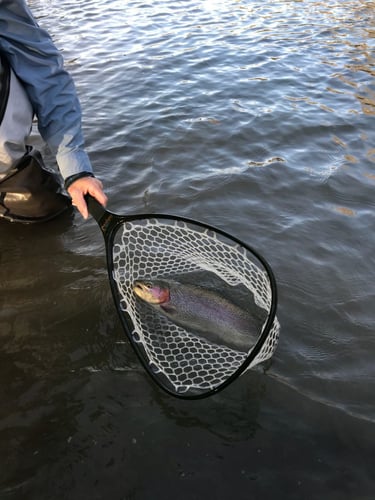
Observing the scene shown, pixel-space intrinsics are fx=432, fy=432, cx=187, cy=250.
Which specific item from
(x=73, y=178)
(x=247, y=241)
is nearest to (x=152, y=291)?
(x=73, y=178)

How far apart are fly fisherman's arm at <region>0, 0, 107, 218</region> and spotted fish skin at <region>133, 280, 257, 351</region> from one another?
86 centimetres

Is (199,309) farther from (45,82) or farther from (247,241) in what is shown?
(45,82)

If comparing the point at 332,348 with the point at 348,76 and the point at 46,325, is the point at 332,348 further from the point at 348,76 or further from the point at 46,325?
the point at 348,76

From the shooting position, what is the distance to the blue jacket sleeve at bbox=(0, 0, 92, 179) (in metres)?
2.99

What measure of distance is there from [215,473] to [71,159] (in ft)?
7.16

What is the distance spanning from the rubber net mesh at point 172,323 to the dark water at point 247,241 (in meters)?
0.15

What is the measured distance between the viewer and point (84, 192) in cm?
274

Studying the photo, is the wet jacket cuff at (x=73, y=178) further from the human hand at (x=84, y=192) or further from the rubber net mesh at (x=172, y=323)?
the rubber net mesh at (x=172, y=323)

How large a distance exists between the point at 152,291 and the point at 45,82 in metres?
1.76

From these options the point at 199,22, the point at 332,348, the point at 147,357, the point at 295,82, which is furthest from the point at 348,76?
the point at 147,357

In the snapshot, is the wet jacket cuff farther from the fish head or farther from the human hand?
the fish head

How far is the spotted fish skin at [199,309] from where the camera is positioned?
2.80 m

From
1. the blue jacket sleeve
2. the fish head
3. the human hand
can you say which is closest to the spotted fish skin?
the fish head

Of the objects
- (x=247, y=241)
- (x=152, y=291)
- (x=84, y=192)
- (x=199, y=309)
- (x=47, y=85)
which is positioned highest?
(x=47, y=85)
